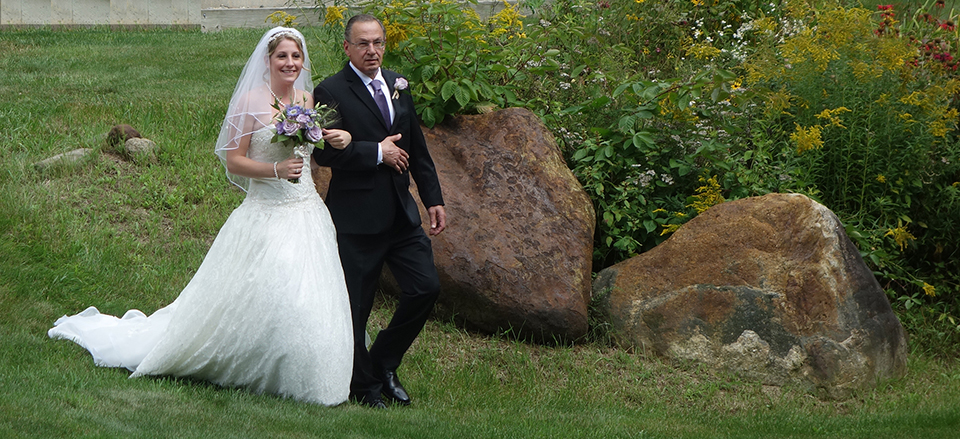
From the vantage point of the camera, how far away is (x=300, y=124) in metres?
4.30

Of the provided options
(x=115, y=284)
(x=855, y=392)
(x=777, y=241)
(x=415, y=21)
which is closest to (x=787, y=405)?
(x=855, y=392)

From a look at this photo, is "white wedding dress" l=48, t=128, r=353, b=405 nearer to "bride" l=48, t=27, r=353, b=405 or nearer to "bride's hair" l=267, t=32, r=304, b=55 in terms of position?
"bride" l=48, t=27, r=353, b=405

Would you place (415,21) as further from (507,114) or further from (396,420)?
(396,420)

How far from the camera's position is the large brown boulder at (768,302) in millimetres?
5406

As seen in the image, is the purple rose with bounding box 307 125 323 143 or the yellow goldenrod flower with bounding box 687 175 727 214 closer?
the purple rose with bounding box 307 125 323 143

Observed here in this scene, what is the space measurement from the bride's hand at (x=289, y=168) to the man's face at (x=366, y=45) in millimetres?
630

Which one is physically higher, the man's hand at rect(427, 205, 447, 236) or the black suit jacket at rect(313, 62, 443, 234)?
the black suit jacket at rect(313, 62, 443, 234)

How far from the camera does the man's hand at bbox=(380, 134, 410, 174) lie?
14.9 ft

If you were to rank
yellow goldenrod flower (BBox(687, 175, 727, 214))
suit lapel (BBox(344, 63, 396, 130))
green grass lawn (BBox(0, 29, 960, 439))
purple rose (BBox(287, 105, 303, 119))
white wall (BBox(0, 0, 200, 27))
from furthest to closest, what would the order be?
white wall (BBox(0, 0, 200, 27)), yellow goldenrod flower (BBox(687, 175, 727, 214)), suit lapel (BBox(344, 63, 396, 130)), purple rose (BBox(287, 105, 303, 119)), green grass lawn (BBox(0, 29, 960, 439))

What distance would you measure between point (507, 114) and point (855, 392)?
3.10m

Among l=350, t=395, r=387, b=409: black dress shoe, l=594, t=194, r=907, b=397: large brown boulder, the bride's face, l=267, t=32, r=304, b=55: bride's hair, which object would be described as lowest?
l=350, t=395, r=387, b=409: black dress shoe

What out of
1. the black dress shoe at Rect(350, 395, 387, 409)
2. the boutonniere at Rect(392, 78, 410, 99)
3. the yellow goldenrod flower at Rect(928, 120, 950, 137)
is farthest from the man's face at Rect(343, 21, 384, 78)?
the yellow goldenrod flower at Rect(928, 120, 950, 137)

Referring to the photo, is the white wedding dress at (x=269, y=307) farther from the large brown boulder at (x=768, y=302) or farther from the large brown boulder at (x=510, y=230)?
the large brown boulder at (x=768, y=302)

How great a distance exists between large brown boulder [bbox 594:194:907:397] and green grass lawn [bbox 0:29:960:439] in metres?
0.15
